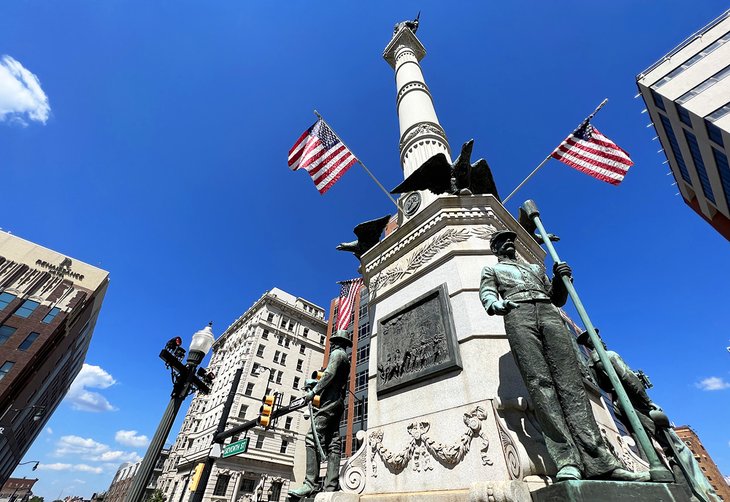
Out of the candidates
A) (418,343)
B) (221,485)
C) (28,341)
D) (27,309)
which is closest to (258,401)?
(221,485)

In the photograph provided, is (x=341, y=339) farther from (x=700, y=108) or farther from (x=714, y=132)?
(x=700, y=108)

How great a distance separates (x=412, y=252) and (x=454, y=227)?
1.08 meters

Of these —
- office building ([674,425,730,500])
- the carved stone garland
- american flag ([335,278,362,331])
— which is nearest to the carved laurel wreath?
american flag ([335,278,362,331])

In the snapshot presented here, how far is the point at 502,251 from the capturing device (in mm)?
4457

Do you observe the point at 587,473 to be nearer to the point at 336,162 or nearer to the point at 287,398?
the point at 336,162

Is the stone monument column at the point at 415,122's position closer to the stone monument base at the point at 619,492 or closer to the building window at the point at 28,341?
the stone monument base at the point at 619,492

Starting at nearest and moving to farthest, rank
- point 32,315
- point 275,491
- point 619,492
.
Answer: point 619,492
point 275,491
point 32,315

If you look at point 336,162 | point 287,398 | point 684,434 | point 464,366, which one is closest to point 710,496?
point 464,366

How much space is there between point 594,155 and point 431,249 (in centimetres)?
544

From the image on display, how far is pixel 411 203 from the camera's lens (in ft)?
27.8

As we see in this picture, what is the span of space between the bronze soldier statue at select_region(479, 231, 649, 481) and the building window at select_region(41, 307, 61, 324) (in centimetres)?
5606

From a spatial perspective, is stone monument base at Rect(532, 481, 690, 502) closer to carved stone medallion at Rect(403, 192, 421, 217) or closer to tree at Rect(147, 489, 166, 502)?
carved stone medallion at Rect(403, 192, 421, 217)

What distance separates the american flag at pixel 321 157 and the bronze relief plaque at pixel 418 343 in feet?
14.1

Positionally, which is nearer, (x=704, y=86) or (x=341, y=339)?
(x=341, y=339)
